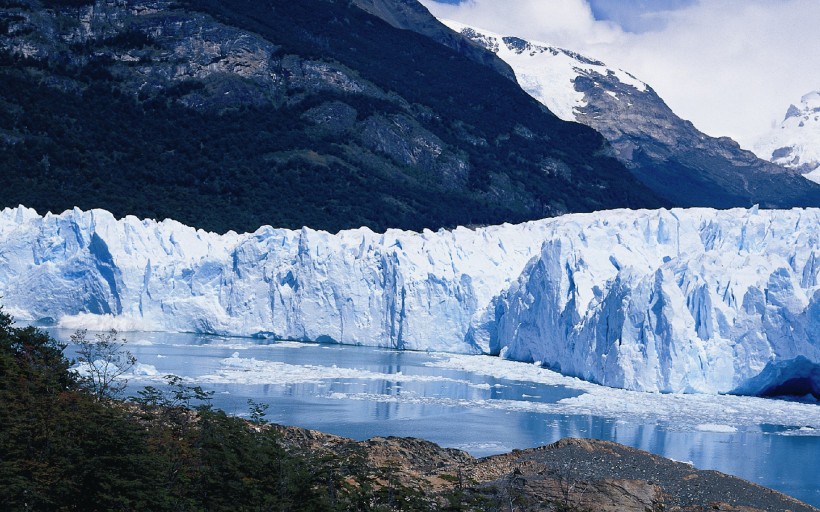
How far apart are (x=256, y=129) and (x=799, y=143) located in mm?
113816

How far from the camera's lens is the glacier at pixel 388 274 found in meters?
27.1

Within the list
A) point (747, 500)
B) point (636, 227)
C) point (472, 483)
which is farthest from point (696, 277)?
point (472, 483)

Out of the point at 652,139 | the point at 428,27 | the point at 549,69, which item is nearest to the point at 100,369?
the point at 428,27

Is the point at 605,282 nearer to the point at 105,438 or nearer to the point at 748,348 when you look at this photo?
the point at 748,348

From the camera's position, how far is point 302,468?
891cm

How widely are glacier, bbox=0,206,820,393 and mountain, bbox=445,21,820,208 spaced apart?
60768 millimetres

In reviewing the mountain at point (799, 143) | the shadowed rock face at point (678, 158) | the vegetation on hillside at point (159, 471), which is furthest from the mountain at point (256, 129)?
the mountain at point (799, 143)

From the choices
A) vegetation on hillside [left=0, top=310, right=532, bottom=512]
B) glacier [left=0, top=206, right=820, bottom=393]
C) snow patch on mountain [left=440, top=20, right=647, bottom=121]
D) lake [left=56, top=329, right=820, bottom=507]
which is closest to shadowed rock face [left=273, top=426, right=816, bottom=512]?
vegetation on hillside [left=0, top=310, right=532, bottom=512]

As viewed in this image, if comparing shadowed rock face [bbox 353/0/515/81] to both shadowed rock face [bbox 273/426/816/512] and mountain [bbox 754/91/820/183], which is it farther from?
shadowed rock face [bbox 273/426/816/512]

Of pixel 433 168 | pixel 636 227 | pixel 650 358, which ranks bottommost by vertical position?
pixel 650 358

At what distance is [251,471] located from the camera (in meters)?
8.88

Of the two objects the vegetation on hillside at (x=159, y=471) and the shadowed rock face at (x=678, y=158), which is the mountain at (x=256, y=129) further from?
the vegetation on hillside at (x=159, y=471)

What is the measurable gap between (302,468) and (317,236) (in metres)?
24.0

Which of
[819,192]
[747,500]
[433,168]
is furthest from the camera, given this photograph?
[819,192]
